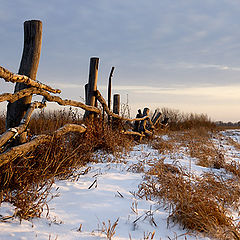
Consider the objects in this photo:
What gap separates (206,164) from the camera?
17.2 feet

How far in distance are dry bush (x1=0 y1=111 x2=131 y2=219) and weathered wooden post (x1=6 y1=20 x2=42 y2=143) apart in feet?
1.58

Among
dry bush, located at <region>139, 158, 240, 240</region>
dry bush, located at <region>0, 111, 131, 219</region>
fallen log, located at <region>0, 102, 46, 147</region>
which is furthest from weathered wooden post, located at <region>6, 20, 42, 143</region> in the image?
dry bush, located at <region>139, 158, 240, 240</region>

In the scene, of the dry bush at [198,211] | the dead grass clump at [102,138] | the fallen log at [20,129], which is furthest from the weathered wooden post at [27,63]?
the dry bush at [198,211]

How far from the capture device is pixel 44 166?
10.3 ft

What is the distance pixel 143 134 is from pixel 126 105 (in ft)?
5.30

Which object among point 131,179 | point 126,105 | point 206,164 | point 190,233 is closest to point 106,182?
point 131,179

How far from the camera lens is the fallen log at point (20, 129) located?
2895 millimetres

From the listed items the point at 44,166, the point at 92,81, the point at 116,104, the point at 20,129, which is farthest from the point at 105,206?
the point at 116,104

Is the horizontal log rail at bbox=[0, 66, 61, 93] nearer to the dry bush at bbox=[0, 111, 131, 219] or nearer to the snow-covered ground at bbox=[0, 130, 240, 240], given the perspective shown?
the dry bush at bbox=[0, 111, 131, 219]

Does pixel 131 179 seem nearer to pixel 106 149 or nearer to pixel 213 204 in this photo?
pixel 213 204

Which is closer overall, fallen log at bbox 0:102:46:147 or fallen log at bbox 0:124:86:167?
fallen log at bbox 0:124:86:167

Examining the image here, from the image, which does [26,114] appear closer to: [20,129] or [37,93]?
[20,129]

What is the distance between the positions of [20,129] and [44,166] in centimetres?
61

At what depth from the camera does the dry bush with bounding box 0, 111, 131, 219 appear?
2.34 m
